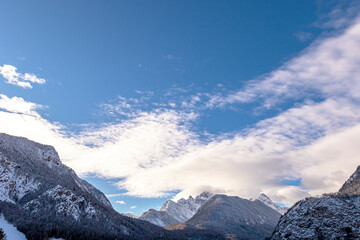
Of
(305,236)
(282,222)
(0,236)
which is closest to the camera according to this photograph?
(0,236)

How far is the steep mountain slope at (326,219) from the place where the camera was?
512 ft

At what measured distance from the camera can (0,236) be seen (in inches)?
4700

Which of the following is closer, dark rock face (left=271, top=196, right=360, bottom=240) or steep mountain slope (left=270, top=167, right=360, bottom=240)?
dark rock face (left=271, top=196, right=360, bottom=240)

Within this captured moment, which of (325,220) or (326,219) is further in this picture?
(326,219)

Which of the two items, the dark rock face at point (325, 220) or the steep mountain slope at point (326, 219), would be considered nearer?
the dark rock face at point (325, 220)

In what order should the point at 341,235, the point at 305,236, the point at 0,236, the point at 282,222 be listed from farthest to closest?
the point at 282,222, the point at 305,236, the point at 341,235, the point at 0,236

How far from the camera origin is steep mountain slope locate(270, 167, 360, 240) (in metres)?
156

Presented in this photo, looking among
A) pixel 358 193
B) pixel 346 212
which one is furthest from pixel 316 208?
pixel 358 193

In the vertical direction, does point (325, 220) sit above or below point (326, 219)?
below

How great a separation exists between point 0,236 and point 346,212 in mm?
191918

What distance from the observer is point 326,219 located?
539 feet

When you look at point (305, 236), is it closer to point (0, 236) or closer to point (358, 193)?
point (358, 193)

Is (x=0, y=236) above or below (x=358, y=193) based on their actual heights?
below

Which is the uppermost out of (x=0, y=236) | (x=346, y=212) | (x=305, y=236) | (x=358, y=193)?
(x=358, y=193)
